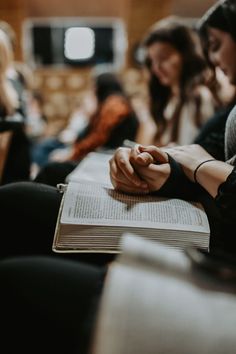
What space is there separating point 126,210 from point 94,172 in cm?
27

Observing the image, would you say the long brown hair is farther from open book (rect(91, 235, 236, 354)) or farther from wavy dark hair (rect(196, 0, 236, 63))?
open book (rect(91, 235, 236, 354))

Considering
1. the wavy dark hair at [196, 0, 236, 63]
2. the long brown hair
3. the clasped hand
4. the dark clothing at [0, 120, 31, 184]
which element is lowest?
the dark clothing at [0, 120, 31, 184]

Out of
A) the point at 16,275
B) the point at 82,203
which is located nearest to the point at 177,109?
the point at 82,203

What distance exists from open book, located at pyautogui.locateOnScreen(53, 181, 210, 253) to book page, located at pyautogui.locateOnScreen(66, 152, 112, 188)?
137 mm

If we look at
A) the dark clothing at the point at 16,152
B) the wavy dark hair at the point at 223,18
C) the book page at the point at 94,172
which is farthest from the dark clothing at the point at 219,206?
the dark clothing at the point at 16,152

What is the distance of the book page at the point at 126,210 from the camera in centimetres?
71

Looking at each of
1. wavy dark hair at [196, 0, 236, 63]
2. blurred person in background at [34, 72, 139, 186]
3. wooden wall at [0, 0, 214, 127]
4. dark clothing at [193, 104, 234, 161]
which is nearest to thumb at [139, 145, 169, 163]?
dark clothing at [193, 104, 234, 161]

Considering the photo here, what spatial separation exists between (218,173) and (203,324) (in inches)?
15.4

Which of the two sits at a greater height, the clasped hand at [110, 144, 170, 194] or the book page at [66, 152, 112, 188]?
the clasped hand at [110, 144, 170, 194]

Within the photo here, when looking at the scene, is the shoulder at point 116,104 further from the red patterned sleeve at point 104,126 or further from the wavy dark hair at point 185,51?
the wavy dark hair at point 185,51

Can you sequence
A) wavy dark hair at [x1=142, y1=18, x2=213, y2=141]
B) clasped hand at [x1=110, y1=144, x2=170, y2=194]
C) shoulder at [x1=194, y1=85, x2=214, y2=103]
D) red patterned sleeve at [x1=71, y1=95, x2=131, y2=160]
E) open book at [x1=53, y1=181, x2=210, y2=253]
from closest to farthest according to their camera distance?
1. open book at [x1=53, y1=181, x2=210, y2=253]
2. clasped hand at [x1=110, y1=144, x2=170, y2=194]
3. shoulder at [x1=194, y1=85, x2=214, y2=103]
4. wavy dark hair at [x1=142, y1=18, x2=213, y2=141]
5. red patterned sleeve at [x1=71, y1=95, x2=131, y2=160]

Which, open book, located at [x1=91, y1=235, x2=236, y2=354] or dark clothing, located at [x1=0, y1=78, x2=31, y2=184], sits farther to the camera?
dark clothing, located at [x1=0, y1=78, x2=31, y2=184]

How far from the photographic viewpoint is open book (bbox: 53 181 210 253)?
69 centimetres

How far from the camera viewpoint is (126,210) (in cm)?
75
